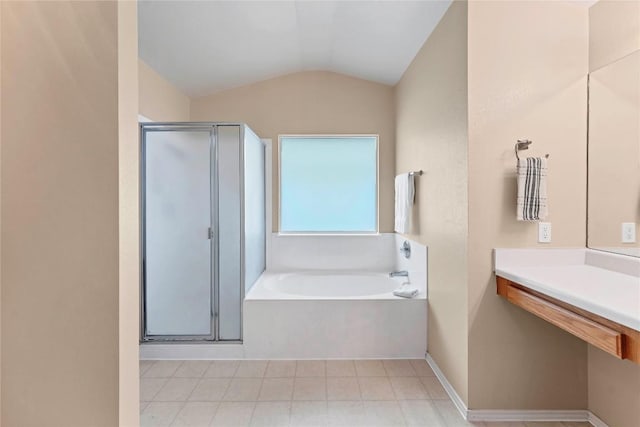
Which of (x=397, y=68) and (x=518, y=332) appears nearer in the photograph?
(x=518, y=332)

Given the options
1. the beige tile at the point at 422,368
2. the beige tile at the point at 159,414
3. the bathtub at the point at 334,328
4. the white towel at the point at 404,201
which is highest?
the white towel at the point at 404,201

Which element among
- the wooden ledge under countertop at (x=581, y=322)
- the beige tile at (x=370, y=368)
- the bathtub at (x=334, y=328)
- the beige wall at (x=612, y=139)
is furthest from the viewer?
the bathtub at (x=334, y=328)

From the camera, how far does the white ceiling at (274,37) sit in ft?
8.10

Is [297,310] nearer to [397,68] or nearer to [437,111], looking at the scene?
[437,111]

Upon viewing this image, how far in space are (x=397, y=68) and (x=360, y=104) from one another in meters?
0.62

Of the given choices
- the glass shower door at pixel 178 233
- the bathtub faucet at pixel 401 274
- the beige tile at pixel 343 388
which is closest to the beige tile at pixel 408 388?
the beige tile at pixel 343 388

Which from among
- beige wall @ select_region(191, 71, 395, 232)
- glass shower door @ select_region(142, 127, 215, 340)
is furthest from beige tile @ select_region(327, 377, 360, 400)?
beige wall @ select_region(191, 71, 395, 232)

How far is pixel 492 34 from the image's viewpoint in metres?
2.02

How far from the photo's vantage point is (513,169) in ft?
6.66

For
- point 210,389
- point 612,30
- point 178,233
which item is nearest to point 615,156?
point 612,30

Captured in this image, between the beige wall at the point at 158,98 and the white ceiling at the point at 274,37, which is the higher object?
the white ceiling at the point at 274,37

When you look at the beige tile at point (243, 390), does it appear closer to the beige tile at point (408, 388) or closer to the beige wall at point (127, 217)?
the beige tile at point (408, 388)

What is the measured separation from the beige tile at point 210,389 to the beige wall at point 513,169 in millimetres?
1600

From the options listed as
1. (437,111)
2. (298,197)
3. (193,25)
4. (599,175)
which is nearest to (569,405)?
(599,175)
